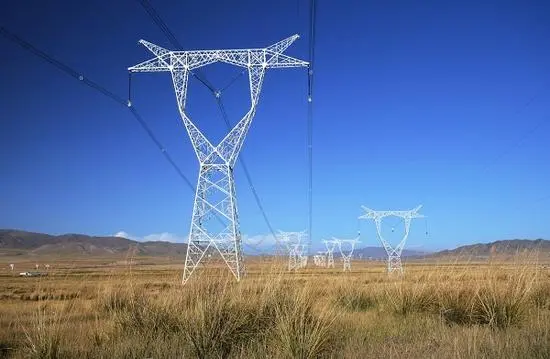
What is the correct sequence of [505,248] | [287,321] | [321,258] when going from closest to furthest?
[287,321], [505,248], [321,258]

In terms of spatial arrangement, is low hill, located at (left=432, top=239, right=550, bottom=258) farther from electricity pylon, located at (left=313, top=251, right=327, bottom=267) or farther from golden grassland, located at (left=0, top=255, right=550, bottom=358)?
electricity pylon, located at (left=313, top=251, right=327, bottom=267)

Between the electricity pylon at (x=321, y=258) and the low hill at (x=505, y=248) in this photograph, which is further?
the electricity pylon at (x=321, y=258)

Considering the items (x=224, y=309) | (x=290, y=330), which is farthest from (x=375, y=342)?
(x=224, y=309)

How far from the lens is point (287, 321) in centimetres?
745

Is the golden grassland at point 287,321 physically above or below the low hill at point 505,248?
below

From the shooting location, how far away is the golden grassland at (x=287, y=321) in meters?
7.16

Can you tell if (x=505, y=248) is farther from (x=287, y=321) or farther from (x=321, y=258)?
(x=321, y=258)

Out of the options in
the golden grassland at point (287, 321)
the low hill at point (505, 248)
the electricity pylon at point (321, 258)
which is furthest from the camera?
the electricity pylon at point (321, 258)

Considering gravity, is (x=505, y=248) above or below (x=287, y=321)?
above

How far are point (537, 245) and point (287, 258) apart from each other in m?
→ 6.33

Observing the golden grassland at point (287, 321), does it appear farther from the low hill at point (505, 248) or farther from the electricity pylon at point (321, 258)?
the electricity pylon at point (321, 258)

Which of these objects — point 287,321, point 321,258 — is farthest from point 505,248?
point 321,258

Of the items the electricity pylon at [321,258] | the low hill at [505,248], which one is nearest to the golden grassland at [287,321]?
the low hill at [505,248]

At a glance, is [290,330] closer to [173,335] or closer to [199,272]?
[173,335]
